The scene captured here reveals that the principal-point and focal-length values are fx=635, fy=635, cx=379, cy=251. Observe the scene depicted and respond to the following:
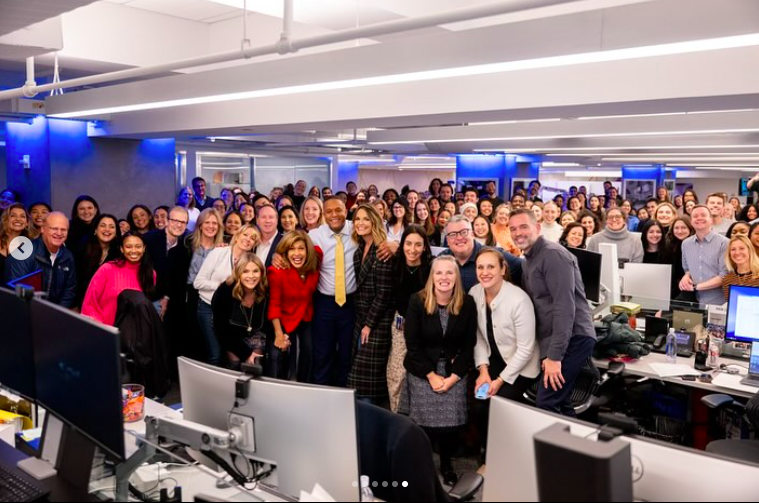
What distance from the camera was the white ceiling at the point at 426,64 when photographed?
3420mm

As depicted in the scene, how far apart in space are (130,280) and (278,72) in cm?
181

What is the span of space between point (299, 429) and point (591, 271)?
3.39 meters

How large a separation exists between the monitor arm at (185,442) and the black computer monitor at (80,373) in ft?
0.58

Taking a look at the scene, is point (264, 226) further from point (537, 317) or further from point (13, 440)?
point (13, 440)

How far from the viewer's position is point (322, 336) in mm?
4750

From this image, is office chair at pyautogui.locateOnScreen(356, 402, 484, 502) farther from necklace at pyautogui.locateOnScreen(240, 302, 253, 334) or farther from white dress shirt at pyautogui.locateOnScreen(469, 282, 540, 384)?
necklace at pyautogui.locateOnScreen(240, 302, 253, 334)

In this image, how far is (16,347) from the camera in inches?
Result: 93.2

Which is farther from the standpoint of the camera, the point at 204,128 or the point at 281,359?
the point at 204,128

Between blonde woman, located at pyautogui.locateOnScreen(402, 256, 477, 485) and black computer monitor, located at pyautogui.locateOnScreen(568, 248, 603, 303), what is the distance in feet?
4.46

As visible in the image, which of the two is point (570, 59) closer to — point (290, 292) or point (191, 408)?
point (191, 408)

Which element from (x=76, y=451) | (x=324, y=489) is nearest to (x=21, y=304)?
(x=76, y=451)

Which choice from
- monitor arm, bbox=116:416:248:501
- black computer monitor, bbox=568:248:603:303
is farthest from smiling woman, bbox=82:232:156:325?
black computer monitor, bbox=568:248:603:303

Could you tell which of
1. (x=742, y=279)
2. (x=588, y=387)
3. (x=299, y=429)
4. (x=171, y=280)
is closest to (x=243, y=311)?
(x=171, y=280)

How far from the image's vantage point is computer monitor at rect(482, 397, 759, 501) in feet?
4.66
